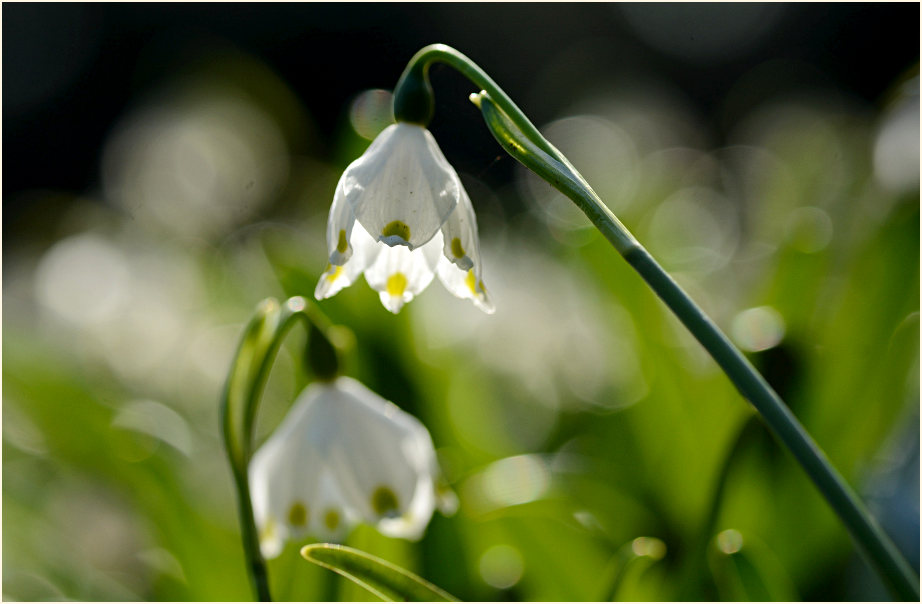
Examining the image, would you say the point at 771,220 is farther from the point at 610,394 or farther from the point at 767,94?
the point at 767,94

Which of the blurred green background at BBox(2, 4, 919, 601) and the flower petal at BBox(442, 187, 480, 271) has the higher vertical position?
the flower petal at BBox(442, 187, 480, 271)

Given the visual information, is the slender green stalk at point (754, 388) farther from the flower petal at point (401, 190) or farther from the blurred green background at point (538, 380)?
the blurred green background at point (538, 380)

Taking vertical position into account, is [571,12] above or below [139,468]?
above

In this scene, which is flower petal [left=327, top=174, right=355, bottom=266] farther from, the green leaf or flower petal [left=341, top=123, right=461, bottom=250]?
the green leaf

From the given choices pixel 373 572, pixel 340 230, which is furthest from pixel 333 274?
pixel 373 572

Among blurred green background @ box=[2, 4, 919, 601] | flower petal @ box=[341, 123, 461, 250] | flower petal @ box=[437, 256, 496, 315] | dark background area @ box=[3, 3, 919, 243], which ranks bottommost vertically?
blurred green background @ box=[2, 4, 919, 601]

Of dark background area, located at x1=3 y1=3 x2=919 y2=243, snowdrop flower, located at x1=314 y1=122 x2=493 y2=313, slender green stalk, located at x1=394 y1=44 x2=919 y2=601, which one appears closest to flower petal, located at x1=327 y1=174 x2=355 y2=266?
snowdrop flower, located at x1=314 y1=122 x2=493 y2=313

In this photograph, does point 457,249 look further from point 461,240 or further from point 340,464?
point 340,464

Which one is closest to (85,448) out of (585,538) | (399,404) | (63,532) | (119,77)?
(63,532)
